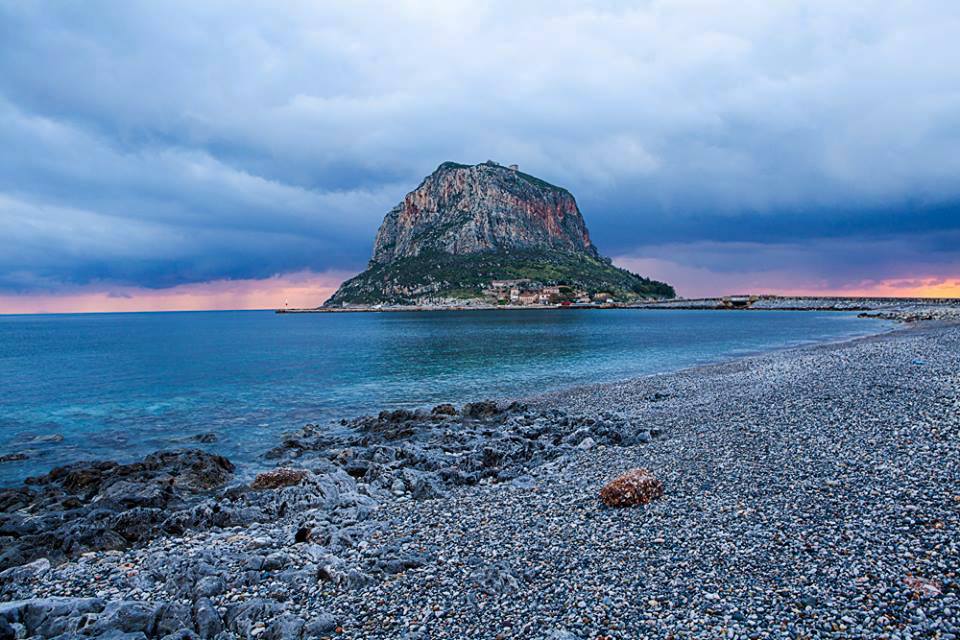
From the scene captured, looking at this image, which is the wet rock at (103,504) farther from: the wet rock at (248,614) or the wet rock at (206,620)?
the wet rock at (248,614)

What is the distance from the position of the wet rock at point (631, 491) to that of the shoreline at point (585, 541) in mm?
437

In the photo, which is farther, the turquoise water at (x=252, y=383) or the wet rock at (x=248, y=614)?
the turquoise water at (x=252, y=383)

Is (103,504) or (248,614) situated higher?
(248,614)

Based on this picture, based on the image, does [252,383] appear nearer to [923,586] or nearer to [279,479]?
[279,479]

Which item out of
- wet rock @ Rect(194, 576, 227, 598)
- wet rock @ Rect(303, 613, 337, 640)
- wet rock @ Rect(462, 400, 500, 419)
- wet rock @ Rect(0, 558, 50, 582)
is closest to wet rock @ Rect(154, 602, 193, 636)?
wet rock @ Rect(194, 576, 227, 598)

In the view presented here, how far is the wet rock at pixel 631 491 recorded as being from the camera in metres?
12.5

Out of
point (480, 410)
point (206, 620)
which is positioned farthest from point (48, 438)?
point (206, 620)

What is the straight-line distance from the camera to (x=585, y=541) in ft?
35.3

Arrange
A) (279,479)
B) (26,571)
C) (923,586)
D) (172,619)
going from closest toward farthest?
(923,586) → (172,619) → (26,571) → (279,479)

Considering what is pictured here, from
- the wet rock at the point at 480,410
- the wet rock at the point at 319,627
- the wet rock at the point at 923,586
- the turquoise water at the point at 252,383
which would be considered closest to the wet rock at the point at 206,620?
the wet rock at the point at 319,627

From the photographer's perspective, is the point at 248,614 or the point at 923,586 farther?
the point at 248,614

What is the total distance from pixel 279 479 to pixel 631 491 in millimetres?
11449

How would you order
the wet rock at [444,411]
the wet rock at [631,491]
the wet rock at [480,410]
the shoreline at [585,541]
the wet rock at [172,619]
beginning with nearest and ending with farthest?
the shoreline at [585,541]
the wet rock at [172,619]
the wet rock at [631,491]
the wet rock at [480,410]
the wet rock at [444,411]

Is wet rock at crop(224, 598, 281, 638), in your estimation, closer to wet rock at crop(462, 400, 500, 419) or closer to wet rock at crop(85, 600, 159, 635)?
wet rock at crop(85, 600, 159, 635)
